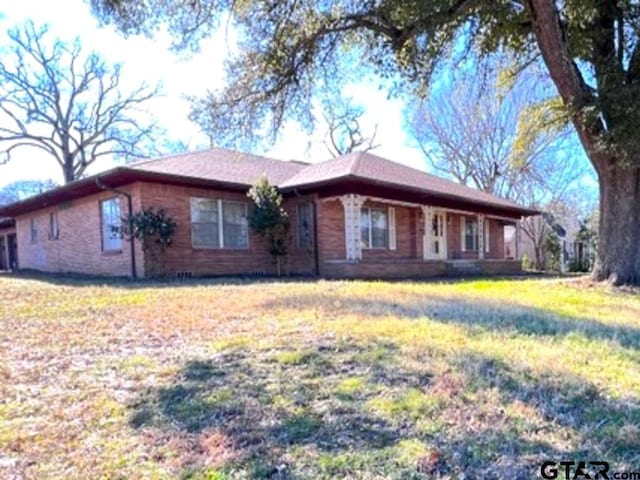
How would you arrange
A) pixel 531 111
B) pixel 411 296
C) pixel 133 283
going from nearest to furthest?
pixel 411 296, pixel 133 283, pixel 531 111

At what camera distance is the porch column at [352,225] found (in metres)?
14.7

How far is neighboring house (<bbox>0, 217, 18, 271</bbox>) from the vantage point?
77.3 ft

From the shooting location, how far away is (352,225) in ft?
48.5

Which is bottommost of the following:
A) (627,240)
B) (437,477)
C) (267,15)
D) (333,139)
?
(437,477)

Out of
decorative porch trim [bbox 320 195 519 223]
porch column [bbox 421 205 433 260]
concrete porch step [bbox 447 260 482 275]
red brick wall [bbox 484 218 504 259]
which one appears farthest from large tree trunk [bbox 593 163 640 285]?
red brick wall [bbox 484 218 504 259]

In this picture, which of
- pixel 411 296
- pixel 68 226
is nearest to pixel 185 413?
pixel 411 296

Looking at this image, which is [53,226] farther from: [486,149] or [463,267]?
[486,149]

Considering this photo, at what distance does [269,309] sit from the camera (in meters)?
6.82

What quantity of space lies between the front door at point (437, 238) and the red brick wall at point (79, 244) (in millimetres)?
9883

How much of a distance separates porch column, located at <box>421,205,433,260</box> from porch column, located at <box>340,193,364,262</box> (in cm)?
406

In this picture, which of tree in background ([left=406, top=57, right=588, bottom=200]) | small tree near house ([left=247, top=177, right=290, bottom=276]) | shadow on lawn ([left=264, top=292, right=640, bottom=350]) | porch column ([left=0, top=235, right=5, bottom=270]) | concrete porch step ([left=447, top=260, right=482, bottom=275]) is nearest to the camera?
shadow on lawn ([left=264, top=292, right=640, bottom=350])

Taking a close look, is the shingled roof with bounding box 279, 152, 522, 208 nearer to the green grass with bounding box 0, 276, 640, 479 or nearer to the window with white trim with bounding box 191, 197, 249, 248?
the window with white trim with bounding box 191, 197, 249, 248

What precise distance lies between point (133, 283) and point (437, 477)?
1046 cm

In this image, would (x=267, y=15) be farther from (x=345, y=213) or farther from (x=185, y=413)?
(x=185, y=413)
